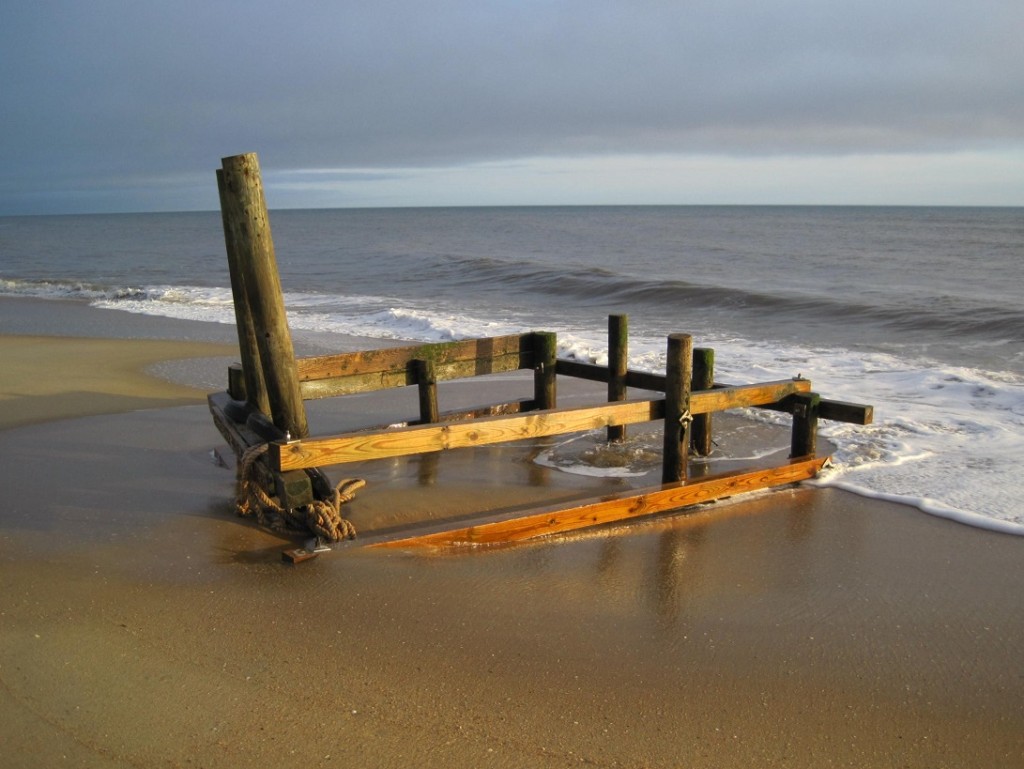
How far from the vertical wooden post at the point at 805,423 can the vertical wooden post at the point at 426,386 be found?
3.12m

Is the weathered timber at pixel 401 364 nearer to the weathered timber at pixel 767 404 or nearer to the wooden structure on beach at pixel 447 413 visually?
the wooden structure on beach at pixel 447 413

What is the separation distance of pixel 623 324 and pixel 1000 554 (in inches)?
141

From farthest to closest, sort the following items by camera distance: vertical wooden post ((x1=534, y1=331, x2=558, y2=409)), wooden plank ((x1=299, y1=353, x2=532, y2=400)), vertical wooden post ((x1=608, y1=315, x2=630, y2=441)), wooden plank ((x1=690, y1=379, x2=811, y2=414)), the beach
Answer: vertical wooden post ((x1=534, y1=331, x2=558, y2=409)), vertical wooden post ((x1=608, y1=315, x2=630, y2=441)), wooden plank ((x1=299, y1=353, x2=532, y2=400)), wooden plank ((x1=690, y1=379, x2=811, y2=414)), the beach

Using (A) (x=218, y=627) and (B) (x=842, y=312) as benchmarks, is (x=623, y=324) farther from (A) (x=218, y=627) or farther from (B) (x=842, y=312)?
(B) (x=842, y=312)

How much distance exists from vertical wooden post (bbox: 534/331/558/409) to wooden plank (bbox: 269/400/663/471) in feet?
6.06

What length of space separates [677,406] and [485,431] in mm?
1619

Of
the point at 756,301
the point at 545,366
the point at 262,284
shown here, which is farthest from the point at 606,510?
the point at 756,301

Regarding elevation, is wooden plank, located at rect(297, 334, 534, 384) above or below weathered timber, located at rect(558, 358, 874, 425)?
above

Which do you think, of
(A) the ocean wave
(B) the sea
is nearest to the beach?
(B) the sea

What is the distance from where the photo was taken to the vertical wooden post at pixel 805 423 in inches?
271

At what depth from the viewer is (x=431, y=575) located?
4.98 meters

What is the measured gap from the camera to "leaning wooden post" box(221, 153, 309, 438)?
5.37m

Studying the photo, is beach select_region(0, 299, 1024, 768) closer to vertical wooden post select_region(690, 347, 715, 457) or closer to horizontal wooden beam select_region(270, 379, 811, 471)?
horizontal wooden beam select_region(270, 379, 811, 471)

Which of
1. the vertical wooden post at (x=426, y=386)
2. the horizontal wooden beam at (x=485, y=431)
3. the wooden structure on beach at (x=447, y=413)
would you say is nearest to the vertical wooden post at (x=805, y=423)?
the wooden structure on beach at (x=447, y=413)
